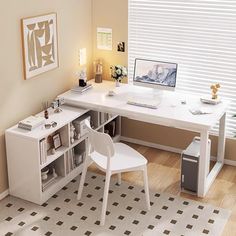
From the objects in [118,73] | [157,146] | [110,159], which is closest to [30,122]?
[110,159]

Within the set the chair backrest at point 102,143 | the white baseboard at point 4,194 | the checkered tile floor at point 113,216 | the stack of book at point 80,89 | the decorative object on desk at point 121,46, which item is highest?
the decorative object on desk at point 121,46

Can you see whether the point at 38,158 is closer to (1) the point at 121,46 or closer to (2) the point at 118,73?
(2) the point at 118,73

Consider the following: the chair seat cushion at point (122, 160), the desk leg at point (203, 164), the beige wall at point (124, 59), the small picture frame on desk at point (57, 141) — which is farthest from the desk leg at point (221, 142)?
the small picture frame on desk at point (57, 141)

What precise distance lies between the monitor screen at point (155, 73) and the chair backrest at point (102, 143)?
3.71 ft

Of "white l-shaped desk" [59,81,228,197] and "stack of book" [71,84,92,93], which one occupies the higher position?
"stack of book" [71,84,92,93]

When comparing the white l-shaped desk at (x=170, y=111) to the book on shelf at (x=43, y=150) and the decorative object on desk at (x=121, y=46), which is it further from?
the book on shelf at (x=43, y=150)

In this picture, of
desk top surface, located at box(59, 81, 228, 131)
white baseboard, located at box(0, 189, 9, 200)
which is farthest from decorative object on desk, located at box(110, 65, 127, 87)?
white baseboard, located at box(0, 189, 9, 200)

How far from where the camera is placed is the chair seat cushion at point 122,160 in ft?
12.7

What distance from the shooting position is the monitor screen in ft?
15.1

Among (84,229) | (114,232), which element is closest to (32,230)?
(84,229)

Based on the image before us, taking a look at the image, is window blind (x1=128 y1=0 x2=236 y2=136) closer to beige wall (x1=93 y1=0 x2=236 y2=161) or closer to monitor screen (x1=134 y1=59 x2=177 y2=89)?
beige wall (x1=93 y1=0 x2=236 y2=161)

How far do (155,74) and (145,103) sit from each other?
1.29 ft

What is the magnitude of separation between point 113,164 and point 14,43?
129 centimetres

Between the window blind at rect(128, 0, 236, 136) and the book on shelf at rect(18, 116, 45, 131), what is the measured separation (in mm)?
1402
